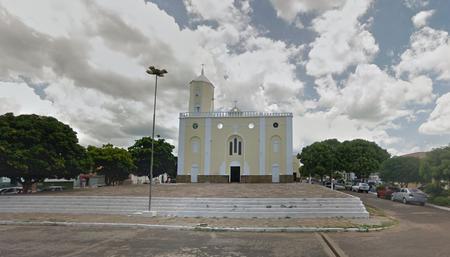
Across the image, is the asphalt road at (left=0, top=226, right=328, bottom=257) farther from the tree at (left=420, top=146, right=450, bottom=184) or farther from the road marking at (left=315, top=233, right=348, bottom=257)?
the tree at (left=420, top=146, right=450, bottom=184)

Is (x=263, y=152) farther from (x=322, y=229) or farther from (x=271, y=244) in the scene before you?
(x=271, y=244)

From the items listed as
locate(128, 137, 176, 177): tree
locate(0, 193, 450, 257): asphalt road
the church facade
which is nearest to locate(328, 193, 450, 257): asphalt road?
locate(0, 193, 450, 257): asphalt road

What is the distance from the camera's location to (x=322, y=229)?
42.5 ft

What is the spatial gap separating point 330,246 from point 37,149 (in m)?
21.0

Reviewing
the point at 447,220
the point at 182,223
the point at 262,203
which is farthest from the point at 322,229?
the point at 447,220

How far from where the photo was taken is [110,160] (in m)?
37.6

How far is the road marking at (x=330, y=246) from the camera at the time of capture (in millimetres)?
9008

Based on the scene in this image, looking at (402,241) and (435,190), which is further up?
(435,190)

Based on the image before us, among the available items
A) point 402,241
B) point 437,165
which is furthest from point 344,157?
point 402,241

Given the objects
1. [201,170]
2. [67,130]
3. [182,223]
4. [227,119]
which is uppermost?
[227,119]

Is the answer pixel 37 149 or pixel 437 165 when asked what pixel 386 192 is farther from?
pixel 37 149

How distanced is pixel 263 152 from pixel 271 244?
96.7 ft

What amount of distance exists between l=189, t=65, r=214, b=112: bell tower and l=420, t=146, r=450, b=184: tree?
26.9 metres

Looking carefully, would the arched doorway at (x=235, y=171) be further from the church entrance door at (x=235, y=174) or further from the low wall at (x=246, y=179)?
the low wall at (x=246, y=179)
